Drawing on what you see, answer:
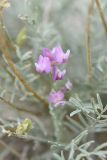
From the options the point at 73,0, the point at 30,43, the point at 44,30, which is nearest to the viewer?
the point at 44,30

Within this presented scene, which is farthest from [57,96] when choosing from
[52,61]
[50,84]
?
[50,84]

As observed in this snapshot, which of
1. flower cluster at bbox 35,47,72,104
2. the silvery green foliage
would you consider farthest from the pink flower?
the silvery green foliage

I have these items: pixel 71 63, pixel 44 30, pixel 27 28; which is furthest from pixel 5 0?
pixel 71 63

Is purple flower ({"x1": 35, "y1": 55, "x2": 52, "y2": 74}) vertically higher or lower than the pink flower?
lower

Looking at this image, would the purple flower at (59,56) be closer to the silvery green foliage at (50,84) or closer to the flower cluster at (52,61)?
the flower cluster at (52,61)

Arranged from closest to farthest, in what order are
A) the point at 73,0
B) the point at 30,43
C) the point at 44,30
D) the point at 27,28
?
the point at 27,28 → the point at 44,30 → the point at 30,43 → the point at 73,0

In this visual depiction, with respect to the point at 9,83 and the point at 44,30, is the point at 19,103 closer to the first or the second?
the point at 9,83

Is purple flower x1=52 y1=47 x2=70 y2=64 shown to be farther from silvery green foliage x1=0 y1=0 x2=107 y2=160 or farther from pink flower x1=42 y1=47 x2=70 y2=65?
silvery green foliage x1=0 y1=0 x2=107 y2=160

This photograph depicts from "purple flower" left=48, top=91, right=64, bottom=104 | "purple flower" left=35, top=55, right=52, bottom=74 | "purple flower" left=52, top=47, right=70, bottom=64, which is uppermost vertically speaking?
"purple flower" left=52, top=47, right=70, bottom=64

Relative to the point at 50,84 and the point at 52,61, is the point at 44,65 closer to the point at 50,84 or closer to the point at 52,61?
the point at 52,61
